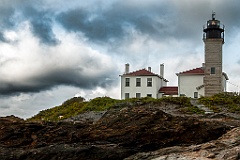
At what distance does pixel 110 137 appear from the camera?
35.1 feet

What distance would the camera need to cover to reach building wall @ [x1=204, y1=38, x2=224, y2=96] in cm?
4672

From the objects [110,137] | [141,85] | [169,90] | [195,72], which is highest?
[195,72]

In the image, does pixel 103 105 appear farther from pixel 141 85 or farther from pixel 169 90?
pixel 169 90

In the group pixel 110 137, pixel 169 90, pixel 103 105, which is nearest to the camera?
pixel 110 137

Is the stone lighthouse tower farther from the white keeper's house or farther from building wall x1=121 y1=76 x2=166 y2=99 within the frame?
building wall x1=121 y1=76 x2=166 y2=99

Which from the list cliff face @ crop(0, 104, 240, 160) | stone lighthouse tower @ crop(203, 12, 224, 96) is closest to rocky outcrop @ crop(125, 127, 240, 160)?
cliff face @ crop(0, 104, 240, 160)

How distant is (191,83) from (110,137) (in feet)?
128

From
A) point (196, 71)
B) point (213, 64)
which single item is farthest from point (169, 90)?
point (213, 64)

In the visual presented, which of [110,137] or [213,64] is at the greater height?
[213,64]

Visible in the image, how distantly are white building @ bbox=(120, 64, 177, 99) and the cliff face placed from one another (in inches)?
1507

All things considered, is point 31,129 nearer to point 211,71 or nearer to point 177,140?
point 177,140

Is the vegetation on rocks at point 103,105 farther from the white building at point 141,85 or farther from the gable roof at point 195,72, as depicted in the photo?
the gable roof at point 195,72

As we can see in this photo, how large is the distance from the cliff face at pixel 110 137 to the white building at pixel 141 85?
38278 millimetres

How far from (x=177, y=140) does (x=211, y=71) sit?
123 ft
